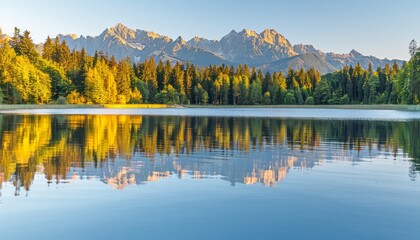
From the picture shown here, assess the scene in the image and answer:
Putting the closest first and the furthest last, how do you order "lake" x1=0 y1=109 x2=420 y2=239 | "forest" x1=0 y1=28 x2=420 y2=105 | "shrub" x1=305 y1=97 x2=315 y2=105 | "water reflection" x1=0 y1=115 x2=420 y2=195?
"lake" x1=0 y1=109 x2=420 y2=239 → "water reflection" x1=0 y1=115 x2=420 y2=195 → "forest" x1=0 y1=28 x2=420 y2=105 → "shrub" x1=305 y1=97 x2=315 y2=105

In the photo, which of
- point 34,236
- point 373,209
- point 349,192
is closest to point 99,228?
point 34,236

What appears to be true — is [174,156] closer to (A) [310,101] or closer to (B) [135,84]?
(B) [135,84]

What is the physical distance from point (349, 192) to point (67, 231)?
8903 millimetres

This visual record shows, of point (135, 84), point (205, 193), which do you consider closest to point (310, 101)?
point (135, 84)

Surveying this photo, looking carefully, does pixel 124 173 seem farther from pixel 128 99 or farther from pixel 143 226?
pixel 128 99

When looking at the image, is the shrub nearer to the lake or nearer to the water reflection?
the water reflection

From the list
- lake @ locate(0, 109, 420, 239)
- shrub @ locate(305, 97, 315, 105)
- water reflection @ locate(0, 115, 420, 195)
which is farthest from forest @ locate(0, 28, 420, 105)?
lake @ locate(0, 109, 420, 239)

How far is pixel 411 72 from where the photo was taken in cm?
11756

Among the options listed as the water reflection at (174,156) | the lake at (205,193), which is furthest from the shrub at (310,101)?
the lake at (205,193)

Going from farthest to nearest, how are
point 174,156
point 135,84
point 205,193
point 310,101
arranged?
1. point 310,101
2. point 135,84
3. point 174,156
4. point 205,193

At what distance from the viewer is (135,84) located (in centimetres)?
17375

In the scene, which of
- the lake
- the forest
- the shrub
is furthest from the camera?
the shrub

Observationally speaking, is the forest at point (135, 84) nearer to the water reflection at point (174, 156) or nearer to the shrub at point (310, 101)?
the shrub at point (310, 101)

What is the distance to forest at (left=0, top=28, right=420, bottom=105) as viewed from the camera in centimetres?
11681
